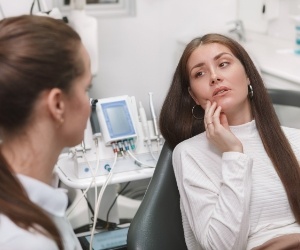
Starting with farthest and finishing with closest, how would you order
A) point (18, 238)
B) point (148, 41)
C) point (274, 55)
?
1. point (148, 41)
2. point (274, 55)
3. point (18, 238)

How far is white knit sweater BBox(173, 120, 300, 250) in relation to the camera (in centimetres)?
140

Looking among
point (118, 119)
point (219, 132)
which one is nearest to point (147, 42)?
point (118, 119)

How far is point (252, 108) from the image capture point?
1.68 meters

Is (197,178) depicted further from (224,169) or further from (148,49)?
(148,49)

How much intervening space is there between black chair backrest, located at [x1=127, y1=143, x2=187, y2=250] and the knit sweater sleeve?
7 centimetres

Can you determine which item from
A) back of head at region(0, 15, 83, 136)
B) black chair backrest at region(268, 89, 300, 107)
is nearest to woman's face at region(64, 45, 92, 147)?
back of head at region(0, 15, 83, 136)

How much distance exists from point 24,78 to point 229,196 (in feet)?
2.52

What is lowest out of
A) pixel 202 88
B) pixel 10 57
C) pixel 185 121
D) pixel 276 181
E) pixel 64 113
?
pixel 276 181

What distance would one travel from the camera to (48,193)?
38.0 inches

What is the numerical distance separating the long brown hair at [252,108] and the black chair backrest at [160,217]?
99 millimetres

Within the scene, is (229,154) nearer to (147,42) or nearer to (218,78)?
(218,78)

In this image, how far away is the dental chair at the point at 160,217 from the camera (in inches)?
58.8

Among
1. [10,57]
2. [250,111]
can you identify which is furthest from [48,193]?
[250,111]

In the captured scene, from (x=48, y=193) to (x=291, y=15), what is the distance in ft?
7.17
